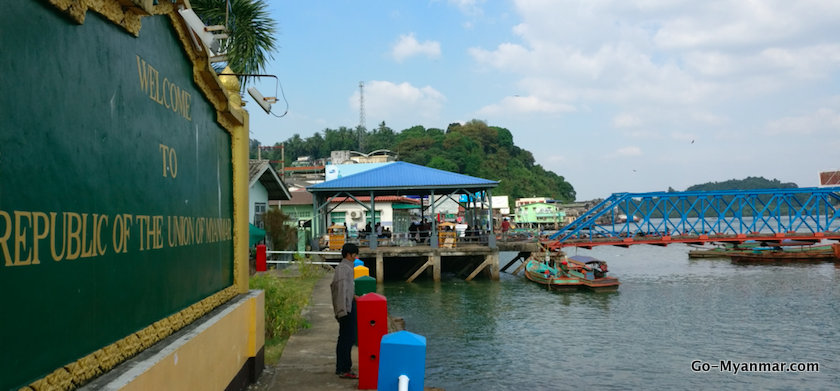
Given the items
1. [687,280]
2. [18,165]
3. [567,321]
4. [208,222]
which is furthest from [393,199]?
[18,165]

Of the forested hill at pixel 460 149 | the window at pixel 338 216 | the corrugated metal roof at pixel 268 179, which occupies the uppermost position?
the forested hill at pixel 460 149

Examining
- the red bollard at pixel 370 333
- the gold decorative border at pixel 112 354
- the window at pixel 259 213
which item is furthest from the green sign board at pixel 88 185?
the window at pixel 259 213

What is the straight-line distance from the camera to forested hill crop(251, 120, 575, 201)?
3964 inches

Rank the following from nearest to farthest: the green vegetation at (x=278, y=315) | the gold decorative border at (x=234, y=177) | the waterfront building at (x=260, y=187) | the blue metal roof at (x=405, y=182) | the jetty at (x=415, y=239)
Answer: the gold decorative border at (x=234, y=177) → the green vegetation at (x=278, y=315) → the waterfront building at (x=260, y=187) → the jetty at (x=415, y=239) → the blue metal roof at (x=405, y=182)

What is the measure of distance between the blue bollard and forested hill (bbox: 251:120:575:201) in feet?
283

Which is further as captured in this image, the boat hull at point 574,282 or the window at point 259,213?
the boat hull at point 574,282

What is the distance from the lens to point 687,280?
91.9 ft

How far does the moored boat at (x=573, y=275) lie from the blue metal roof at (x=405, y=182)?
13.4 feet

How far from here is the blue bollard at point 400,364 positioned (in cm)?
397

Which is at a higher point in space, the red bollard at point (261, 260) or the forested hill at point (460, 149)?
the forested hill at point (460, 149)

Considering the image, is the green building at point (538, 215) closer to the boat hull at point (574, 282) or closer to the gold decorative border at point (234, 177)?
the boat hull at point (574, 282)

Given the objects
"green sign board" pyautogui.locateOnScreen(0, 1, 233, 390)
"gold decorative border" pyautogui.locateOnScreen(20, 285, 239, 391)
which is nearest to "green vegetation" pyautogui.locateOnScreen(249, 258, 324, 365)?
"gold decorative border" pyautogui.locateOnScreen(20, 285, 239, 391)

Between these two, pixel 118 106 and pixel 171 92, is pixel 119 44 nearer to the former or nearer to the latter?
pixel 118 106

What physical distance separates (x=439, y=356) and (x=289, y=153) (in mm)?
106300
